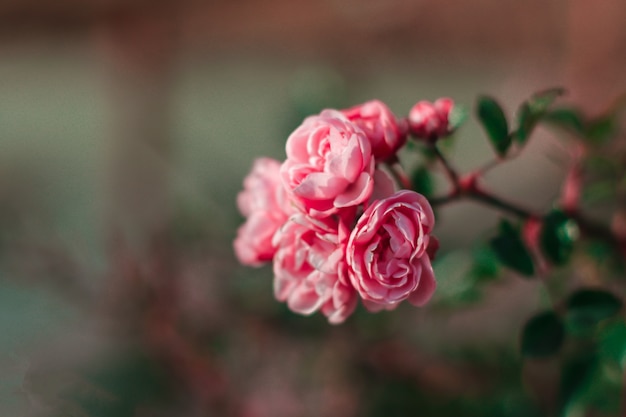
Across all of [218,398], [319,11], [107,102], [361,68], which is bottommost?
[218,398]

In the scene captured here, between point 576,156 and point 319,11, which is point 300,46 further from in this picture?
point 576,156

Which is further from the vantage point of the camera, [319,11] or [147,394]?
[319,11]

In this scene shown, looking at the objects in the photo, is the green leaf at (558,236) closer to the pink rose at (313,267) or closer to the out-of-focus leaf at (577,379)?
the out-of-focus leaf at (577,379)

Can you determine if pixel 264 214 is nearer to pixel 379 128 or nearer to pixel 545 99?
pixel 379 128

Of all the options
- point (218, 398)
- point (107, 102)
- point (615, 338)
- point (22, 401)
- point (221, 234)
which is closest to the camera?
point (615, 338)

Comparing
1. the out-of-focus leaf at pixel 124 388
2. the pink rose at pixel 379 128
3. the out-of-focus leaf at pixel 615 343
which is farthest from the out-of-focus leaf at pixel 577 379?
the out-of-focus leaf at pixel 124 388

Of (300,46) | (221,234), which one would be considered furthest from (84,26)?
(221,234)

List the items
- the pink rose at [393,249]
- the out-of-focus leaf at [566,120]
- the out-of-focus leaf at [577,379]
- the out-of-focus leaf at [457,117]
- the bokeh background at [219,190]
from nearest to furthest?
the pink rose at [393,249] → the out-of-focus leaf at [457,117] → the out-of-focus leaf at [577,379] → the out-of-focus leaf at [566,120] → the bokeh background at [219,190]
